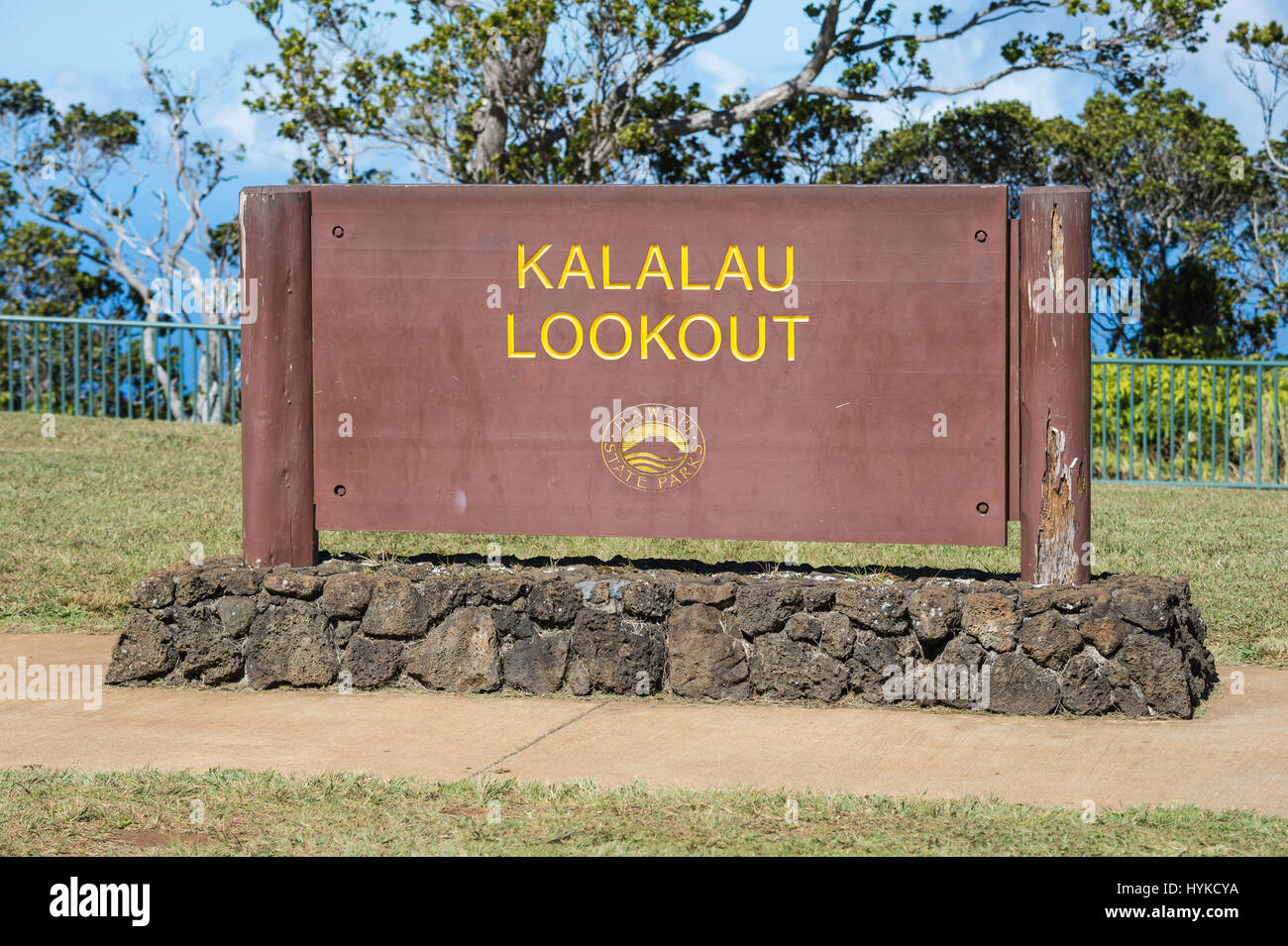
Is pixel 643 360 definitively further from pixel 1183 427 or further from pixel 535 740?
pixel 1183 427

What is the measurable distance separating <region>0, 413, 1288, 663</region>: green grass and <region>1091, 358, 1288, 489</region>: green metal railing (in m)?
1.46

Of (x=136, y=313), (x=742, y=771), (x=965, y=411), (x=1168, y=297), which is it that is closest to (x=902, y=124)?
(x=1168, y=297)

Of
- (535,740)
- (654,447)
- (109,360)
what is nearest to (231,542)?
(654,447)

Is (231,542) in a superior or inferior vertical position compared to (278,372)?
inferior

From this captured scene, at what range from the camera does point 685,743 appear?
19.8 feet

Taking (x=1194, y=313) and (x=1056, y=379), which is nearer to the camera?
(x=1056, y=379)

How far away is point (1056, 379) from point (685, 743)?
2.54 m

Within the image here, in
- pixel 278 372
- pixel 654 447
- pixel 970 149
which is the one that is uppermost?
pixel 970 149

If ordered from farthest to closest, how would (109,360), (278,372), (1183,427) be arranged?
(109,360) < (1183,427) < (278,372)

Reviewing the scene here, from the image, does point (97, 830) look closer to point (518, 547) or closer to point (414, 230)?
point (414, 230)

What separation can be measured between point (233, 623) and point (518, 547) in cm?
420

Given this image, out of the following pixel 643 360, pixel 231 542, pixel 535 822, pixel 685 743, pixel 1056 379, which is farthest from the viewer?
pixel 231 542

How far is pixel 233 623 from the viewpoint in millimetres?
7203

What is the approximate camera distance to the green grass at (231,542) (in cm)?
903
